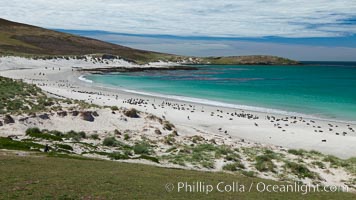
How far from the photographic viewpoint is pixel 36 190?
1079cm

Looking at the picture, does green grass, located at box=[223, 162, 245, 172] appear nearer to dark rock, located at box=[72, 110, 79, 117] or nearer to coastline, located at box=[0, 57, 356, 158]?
coastline, located at box=[0, 57, 356, 158]

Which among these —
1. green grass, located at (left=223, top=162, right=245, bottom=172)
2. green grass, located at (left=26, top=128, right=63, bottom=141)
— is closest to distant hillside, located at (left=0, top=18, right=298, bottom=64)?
green grass, located at (left=26, top=128, right=63, bottom=141)

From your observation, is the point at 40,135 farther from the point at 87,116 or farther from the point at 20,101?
the point at 20,101

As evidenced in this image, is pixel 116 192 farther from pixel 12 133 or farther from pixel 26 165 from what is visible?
pixel 12 133

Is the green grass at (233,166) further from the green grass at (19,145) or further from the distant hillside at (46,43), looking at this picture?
the distant hillside at (46,43)

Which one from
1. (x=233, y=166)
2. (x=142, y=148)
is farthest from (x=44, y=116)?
(x=233, y=166)

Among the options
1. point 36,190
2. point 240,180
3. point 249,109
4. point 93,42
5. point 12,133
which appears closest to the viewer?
point 36,190

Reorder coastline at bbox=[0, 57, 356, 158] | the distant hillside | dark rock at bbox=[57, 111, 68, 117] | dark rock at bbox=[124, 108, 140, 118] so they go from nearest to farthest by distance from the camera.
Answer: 1. coastline at bbox=[0, 57, 356, 158]
2. dark rock at bbox=[57, 111, 68, 117]
3. dark rock at bbox=[124, 108, 140, 118]
4. the distant hillside

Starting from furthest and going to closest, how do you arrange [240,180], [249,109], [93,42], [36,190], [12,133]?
[93,42], [249,109], [12,133], [240,180], [36,190]

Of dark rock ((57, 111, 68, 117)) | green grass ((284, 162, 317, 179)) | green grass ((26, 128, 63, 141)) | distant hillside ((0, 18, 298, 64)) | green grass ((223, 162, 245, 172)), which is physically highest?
distant hillside ((0, 18, 298, 64))

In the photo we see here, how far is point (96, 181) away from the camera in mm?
12406

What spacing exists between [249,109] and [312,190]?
26104mm

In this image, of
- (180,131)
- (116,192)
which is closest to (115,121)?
(180,131)

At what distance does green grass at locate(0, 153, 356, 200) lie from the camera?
1087 cm
